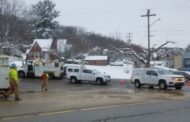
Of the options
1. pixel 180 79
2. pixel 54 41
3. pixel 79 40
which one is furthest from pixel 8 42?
pixel 79 40

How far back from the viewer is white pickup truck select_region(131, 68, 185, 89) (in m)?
40.6

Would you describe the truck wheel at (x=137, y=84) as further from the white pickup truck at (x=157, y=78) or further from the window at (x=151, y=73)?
the window at (x=151, y=73)

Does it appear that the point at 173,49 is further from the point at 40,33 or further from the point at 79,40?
the point at 40,33

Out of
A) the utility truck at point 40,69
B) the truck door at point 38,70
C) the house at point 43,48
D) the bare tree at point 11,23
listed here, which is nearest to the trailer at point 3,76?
the utility truck at point 40,69

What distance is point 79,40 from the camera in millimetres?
135500

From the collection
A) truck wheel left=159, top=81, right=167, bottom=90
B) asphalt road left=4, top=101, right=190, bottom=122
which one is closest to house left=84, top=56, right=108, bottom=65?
truck wheel left=159, top=81, right=167, bottom=90

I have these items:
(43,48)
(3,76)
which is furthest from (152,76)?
(43,48)

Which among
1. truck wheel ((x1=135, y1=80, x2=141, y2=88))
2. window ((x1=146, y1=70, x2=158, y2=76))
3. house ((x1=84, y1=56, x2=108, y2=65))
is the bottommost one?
truck wheel ((x1=135, y1=80, x2=141, y2=88))

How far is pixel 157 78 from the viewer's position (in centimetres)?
4184

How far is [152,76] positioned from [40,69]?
21070 millimetres

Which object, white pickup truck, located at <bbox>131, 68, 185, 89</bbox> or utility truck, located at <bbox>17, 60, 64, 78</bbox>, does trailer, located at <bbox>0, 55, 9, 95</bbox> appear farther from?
utility truck, located at <bbox>17, 60, 64, 78</bbox>

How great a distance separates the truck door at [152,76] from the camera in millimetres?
42156

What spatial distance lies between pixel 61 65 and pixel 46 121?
46418 mm

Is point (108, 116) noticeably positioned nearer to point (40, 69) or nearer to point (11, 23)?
point (40, 69)
